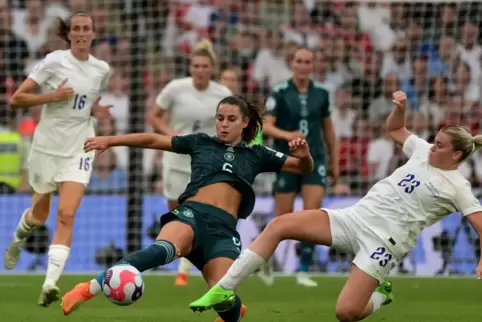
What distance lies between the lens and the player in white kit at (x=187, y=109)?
12.2m

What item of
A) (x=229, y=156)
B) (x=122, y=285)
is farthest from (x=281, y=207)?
(x=122, y=285)

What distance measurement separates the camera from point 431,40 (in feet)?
55.4

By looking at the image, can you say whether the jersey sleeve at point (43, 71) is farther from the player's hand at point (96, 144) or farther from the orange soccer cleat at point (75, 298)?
the orange soccer cleat at point (75, 298)

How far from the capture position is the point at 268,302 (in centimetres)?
1052

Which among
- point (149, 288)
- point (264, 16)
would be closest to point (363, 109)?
point (264, 16)

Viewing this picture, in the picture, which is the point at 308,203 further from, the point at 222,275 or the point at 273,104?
the point at 222,275

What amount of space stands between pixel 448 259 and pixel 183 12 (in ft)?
19.0

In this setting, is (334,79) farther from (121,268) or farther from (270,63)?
(121,268)

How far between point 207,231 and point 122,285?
3.13 feet

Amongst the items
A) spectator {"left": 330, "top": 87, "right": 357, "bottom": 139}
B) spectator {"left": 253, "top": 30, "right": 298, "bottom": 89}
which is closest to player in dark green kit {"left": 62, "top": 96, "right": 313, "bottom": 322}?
spectator {"left": 330, "top": 87, "right": 357, "bottom": 139}

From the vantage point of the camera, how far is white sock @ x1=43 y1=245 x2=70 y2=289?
959 centimetres

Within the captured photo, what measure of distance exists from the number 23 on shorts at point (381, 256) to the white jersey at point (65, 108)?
3669mm

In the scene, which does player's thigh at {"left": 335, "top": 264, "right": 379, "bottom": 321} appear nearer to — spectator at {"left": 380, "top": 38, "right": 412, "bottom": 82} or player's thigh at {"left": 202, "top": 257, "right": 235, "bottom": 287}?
player's thigh at {"left": 202, "top": 257, "right": 235, "bottom": 287}

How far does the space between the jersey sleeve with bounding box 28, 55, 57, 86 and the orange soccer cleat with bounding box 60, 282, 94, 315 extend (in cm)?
365
